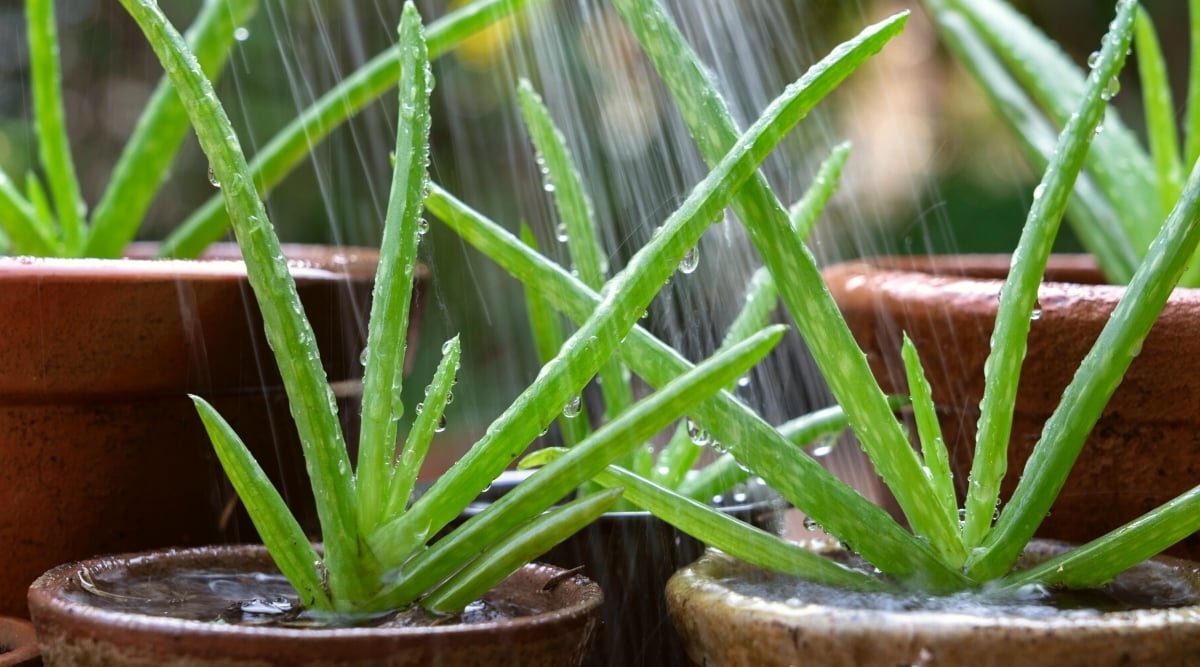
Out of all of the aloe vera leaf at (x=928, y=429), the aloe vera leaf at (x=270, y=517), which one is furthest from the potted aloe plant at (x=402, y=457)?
the aloe vera leaf at (x=928, y=429)

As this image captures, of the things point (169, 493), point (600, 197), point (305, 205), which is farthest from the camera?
point (305, 205)

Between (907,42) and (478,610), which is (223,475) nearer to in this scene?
(478,610)

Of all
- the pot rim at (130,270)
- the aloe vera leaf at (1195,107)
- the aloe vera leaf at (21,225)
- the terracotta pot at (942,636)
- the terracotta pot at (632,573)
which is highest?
the aloe vera leaf at (21,225)

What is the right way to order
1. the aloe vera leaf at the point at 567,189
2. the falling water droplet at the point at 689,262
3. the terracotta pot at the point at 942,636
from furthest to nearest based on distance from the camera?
the aloe vera leaf at the point at 567,189, the falling water droplet at the point at 689,262, the terracotta pot at the point at 942,636

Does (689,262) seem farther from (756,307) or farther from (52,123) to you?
(52,123)

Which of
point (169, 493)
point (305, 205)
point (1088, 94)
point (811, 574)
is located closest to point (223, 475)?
point (169, 493)

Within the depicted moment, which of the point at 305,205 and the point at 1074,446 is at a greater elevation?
the point at 305,205

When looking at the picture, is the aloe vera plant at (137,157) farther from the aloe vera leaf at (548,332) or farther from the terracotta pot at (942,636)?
the terracotta pot at (942,636)
